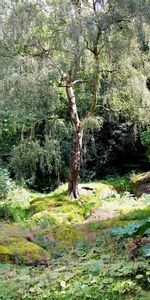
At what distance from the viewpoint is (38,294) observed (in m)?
2.96

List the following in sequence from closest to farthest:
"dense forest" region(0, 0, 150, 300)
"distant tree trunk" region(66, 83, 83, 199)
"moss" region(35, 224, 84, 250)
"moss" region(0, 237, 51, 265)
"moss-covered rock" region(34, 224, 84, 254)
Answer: "moss" region(0, 237, 51, 265), "moss-covered rock" region(34, 224, 84, 254), "moss" region(35, 224, 84, 250), "dense forest" region(0, 0, 150, 300), "distant tree trunk" region(66, 83, 83, 199)

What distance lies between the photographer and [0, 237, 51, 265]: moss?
3.96 metres

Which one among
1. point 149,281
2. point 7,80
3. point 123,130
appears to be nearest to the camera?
point 149,281

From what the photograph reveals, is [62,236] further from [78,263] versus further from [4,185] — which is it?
[4,185]

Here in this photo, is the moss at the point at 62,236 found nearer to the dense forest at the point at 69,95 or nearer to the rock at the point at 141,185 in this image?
the dense forest at the point at 69,95

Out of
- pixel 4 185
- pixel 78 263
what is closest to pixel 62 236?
pixel 78 263

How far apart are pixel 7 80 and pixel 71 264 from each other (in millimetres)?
4874

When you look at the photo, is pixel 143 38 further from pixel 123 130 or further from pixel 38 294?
pixel 38 294

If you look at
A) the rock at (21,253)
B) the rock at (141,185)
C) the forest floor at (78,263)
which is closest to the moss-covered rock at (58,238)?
the forest floor at (78,263)

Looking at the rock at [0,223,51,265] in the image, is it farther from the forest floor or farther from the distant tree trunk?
the distant tree trunk

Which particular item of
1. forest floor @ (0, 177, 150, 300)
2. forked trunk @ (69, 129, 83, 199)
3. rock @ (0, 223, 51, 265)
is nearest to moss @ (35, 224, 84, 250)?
forest floor @ (0, 177, 150, 300)

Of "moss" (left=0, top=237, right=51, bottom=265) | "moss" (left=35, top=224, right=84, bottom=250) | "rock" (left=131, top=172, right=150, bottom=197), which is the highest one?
"moss" (left=0, top=237, right=51, bottom=265)

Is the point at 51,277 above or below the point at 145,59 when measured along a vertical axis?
below

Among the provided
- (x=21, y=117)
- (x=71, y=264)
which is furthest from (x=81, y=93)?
(x=71, y=264)
